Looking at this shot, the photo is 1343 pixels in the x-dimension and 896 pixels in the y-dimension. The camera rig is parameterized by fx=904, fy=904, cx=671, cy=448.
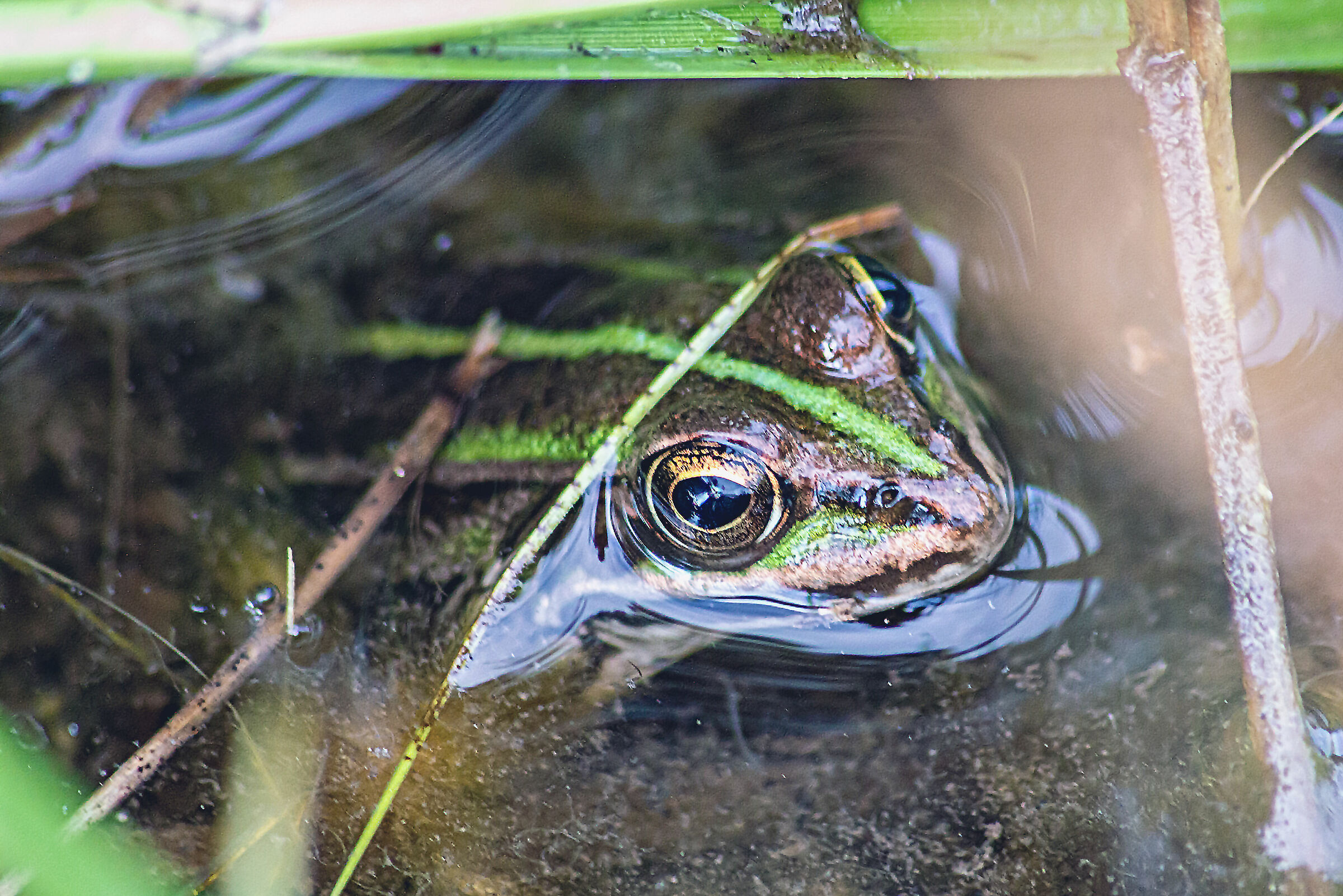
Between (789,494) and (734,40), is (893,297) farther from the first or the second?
(734,40)

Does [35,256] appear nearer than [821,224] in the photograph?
No

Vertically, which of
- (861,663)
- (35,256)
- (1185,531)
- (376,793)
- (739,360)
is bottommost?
(376,793)

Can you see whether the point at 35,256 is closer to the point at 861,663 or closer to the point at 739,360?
the point at 739,360

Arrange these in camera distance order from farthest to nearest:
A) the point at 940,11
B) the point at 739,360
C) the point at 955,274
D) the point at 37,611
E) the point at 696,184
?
1. the point at 696,184
2. the point at 37,611
3. the point at 955,274
4. the point at 739,360
5. the point at 940,11

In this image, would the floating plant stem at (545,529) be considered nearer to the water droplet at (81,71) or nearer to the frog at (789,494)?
the frog at (789,494)

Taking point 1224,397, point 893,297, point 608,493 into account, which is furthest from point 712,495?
point 1224,397

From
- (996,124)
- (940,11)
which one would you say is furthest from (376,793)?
(996,124)

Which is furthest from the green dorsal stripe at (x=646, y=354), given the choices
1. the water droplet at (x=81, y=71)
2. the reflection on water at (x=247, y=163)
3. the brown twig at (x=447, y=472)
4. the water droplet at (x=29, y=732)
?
the water droplet at (x=29, y=732)
